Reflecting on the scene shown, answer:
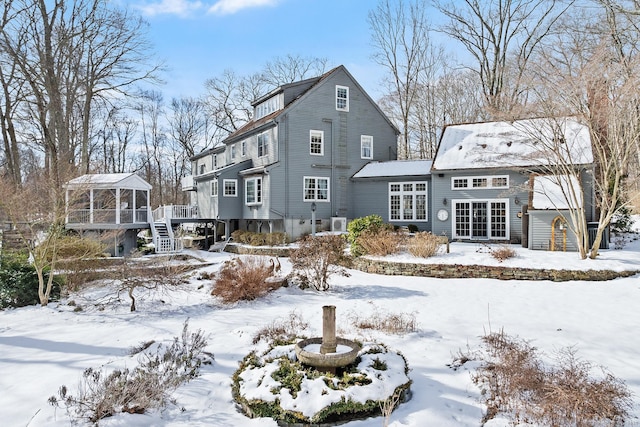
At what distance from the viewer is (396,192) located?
20.7 meters

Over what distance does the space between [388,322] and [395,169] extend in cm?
1433

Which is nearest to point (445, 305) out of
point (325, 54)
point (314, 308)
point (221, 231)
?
point (314, 308)

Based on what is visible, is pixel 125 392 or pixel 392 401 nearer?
pixel 125 392

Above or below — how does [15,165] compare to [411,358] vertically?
above

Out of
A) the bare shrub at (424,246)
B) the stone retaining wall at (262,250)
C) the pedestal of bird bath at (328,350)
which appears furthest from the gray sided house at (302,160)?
the pedestal of bird bath at (328,350)

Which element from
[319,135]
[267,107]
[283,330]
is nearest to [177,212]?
[267,107]

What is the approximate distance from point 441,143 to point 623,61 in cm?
823

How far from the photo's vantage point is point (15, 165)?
21828mm

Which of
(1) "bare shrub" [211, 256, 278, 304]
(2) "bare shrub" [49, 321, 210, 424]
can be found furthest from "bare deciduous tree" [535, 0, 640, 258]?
(2) "bare shrub" [49, 321, 210, 424]

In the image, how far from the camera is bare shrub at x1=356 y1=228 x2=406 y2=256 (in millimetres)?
14102

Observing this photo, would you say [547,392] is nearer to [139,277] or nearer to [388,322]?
[388,322]

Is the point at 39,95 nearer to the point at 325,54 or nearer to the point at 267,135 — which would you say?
the point at 267,135

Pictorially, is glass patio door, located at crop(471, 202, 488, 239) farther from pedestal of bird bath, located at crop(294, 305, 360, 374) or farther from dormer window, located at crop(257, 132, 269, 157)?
pedestal of bird bath, located at crop(294, 305, 360, 374)

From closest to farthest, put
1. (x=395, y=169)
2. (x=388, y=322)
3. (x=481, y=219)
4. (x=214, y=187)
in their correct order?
(x=388, y=322)
(x=481, y=219)
(x=395, y=169)
(x=214, y=187)
